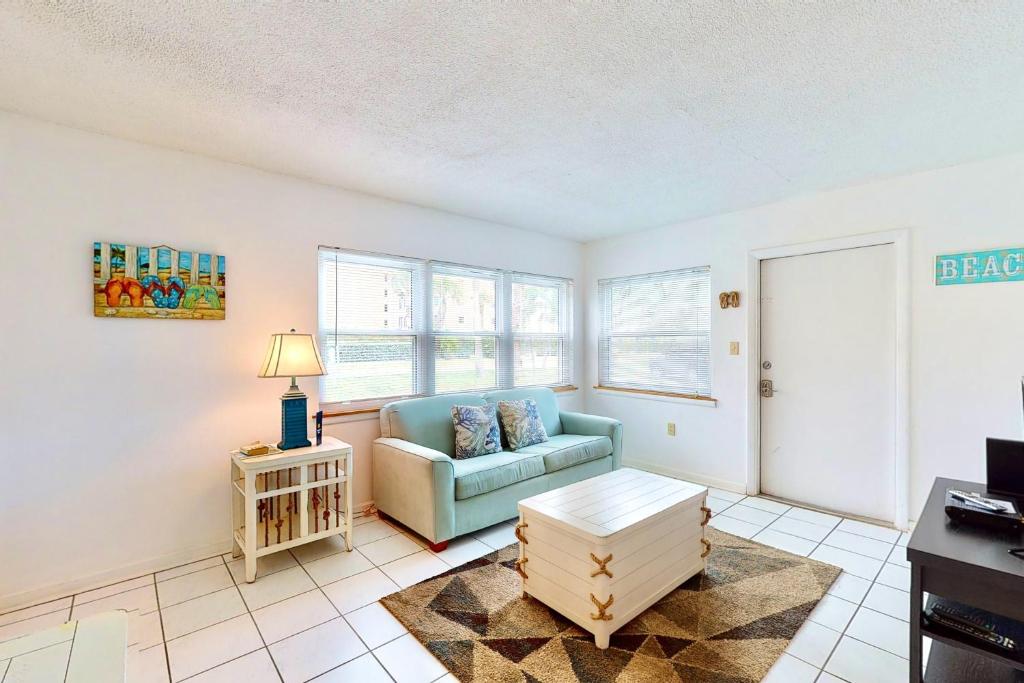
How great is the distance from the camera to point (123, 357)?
247cm

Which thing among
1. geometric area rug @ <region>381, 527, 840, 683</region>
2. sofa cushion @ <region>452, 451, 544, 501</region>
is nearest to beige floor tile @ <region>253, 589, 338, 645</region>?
geometric area rug @ <region>381, 527, 840, 683</region>

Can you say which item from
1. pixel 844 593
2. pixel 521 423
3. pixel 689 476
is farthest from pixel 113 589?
pixel 689 476

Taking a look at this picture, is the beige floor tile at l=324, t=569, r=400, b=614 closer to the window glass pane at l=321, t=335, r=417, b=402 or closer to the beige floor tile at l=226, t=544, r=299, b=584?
the beige floor tile at l=226, t=544, r=299, b=584

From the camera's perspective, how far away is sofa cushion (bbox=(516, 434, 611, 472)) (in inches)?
131

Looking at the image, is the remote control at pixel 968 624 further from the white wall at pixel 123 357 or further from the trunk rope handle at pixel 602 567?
the white wall at pixel 123 357

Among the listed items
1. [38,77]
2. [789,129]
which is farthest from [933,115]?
[38,77]

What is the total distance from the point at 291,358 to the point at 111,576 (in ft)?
4.65

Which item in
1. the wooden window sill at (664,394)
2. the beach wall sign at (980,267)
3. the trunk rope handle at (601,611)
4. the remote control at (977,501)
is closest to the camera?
the remote control at (977,501)

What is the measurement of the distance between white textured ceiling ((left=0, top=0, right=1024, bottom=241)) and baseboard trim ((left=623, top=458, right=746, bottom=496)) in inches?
94.2

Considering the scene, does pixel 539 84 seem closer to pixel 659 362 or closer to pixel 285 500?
pixel 285 500

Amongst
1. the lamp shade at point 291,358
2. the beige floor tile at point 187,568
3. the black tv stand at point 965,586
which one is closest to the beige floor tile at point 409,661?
the beige floor tile at point 187,568

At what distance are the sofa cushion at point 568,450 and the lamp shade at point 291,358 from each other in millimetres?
1548

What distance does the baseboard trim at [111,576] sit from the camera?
2.19 meters

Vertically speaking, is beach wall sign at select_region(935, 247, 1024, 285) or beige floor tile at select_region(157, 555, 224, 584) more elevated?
beach wall sign at select_region(935, 247, 1024, 285)
